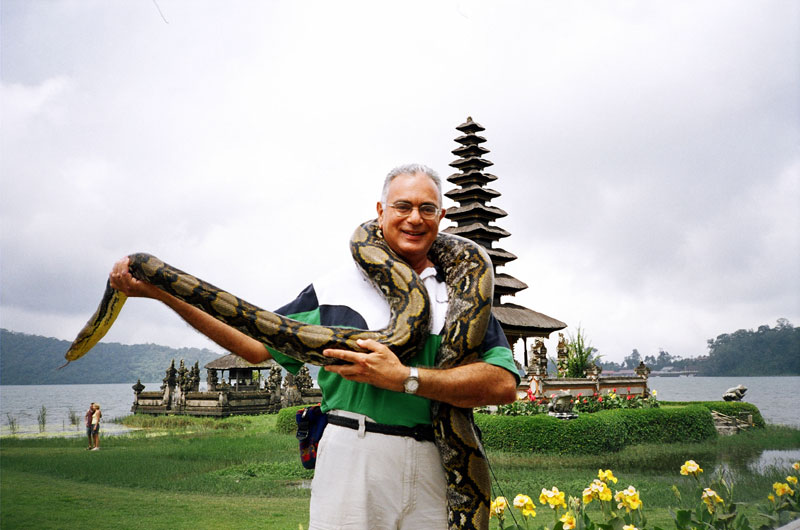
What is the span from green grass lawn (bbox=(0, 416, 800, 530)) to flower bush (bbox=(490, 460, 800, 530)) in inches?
66.0

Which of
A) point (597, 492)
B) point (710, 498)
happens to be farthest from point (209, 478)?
point (710, 498)

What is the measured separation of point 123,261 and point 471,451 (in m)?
2.15

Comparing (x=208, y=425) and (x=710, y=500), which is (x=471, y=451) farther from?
(x=208, y=425)

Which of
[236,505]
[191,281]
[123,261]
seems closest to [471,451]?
[191,281]

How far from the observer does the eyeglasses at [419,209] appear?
294 centimetres

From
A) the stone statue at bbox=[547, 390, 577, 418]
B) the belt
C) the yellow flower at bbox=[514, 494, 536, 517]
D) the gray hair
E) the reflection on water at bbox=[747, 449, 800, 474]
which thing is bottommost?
the reflection on water at bbox=[747, 449, 800, 474]

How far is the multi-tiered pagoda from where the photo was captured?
27041 millimetres

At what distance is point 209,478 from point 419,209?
470 inches

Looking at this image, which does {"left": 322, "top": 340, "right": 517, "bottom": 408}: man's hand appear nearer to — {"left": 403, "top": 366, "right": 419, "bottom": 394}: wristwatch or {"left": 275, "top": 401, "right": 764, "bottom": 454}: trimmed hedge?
{"left": 403, "top": 366, "right": 419, "bottom": 394}: wristwatch

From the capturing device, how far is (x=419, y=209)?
2.94 m

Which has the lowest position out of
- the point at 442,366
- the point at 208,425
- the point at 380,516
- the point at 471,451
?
the point at 208,425

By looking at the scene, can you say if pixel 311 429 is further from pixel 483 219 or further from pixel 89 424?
pixel 483 219

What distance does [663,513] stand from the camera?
9.43 m

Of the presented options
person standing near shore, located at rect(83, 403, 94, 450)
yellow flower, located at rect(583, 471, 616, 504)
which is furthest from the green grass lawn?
yellow flower, located at rect(583, 471, 616, 504)
